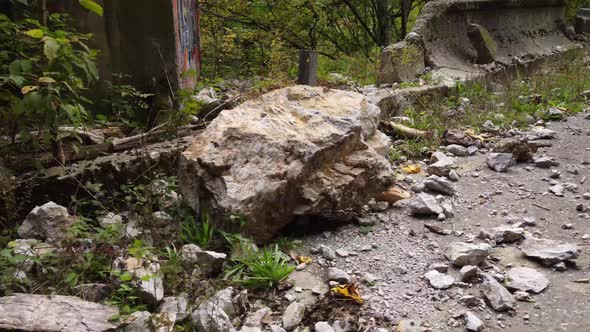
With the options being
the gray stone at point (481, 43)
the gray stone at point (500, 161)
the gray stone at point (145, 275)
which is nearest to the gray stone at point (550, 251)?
the gray stone at point (500, 161)

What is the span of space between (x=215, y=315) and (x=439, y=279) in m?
1.16

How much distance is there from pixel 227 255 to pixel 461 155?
262cm

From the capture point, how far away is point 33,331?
2076 mm

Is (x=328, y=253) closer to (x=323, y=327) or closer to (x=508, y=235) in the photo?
(x=323, y=327)

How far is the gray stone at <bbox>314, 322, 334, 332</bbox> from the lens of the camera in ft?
7.73

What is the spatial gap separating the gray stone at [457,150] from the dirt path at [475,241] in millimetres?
108

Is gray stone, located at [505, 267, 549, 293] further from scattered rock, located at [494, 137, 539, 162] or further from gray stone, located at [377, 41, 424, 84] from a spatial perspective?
gray stone, located at [377, 41, 424, 84]

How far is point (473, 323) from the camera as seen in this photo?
2.35 meters

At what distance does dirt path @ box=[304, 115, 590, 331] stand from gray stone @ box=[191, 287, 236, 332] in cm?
59

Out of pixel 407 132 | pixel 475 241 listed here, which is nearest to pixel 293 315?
pixel 475 241

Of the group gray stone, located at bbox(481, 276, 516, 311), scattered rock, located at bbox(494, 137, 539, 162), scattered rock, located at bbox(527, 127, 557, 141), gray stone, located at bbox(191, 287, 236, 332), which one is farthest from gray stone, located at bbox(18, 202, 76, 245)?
scattered rock, located at bbox(527, 127, 557, 141)

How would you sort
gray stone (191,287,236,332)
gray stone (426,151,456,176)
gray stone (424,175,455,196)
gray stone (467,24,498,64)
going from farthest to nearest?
gray stone (467,24,498,64) < gray stone (426,151,456,176) < gray stone (424,175,455,196) < gray stone (191,287,236,332)

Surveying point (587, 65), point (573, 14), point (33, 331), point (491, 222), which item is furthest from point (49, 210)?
point (573, 14)

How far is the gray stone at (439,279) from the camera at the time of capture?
2658mm
